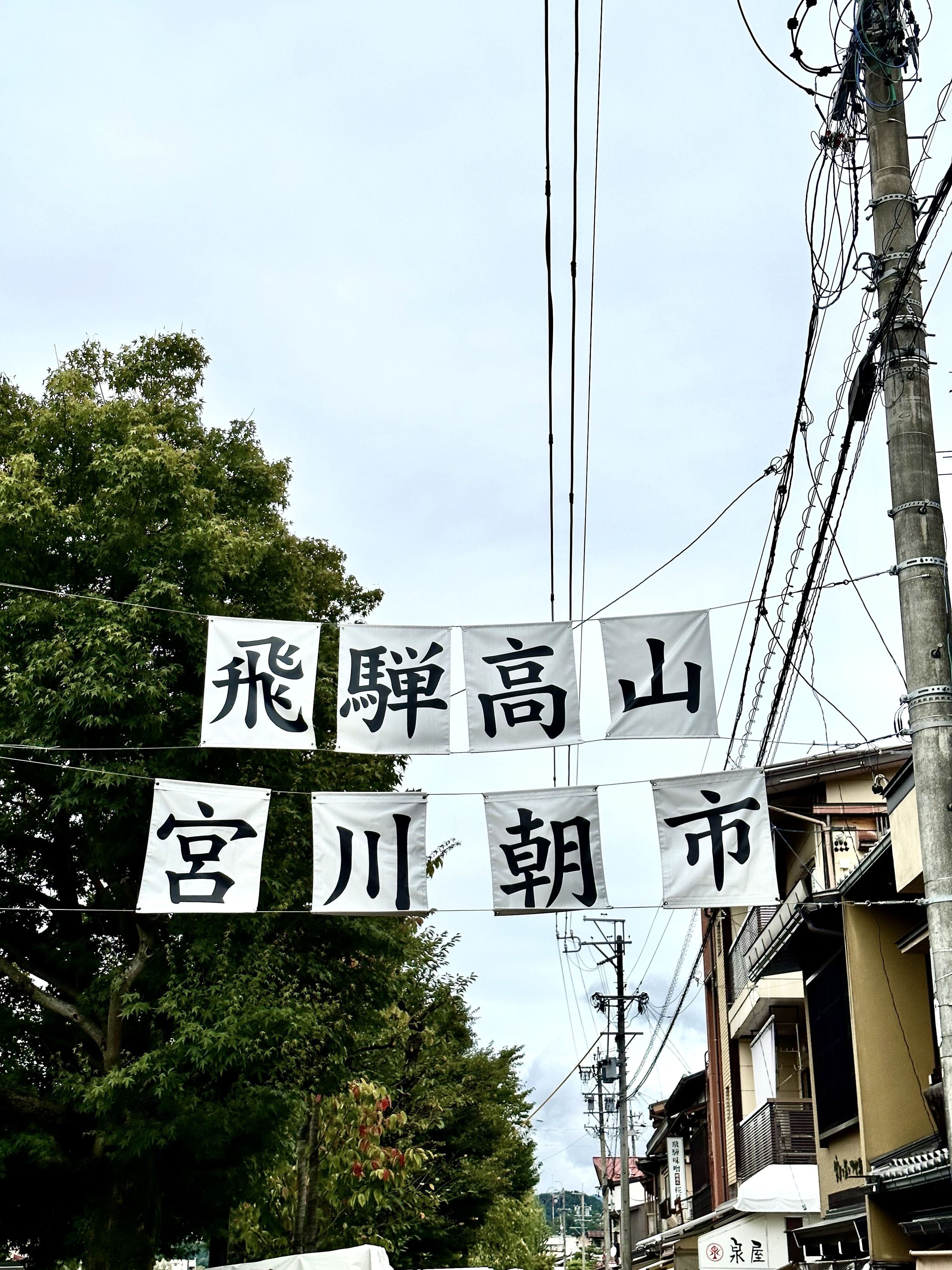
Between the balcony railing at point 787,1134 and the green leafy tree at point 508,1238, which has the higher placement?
the balcony railing at point 787,1134

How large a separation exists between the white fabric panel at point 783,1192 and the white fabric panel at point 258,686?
1581 cm

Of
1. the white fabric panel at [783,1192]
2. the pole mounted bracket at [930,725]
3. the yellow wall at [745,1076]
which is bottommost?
the white fabric panel at [783,1192]

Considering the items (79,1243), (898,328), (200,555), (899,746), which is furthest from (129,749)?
(899,746)

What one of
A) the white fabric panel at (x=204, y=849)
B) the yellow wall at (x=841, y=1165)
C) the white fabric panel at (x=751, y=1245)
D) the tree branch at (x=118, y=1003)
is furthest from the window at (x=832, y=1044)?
the tree branch at (x=118, y=1003)

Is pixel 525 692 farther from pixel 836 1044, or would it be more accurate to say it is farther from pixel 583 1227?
pixel 583 1227

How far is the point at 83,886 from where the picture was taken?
17547mm

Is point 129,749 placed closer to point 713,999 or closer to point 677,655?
point 677,655

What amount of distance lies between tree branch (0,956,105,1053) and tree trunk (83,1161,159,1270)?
1.62 meters

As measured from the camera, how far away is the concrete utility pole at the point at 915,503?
7.55m

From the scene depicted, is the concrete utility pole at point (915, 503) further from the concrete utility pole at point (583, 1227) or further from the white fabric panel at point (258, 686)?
the concrete utility pole at point (583, 1227)

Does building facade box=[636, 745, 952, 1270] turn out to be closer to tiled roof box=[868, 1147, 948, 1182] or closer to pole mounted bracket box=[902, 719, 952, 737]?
tiled roof box=[868, 1147, 948, 1182]

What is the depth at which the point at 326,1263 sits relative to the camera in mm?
16500

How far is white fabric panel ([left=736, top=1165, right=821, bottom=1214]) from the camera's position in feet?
75.7

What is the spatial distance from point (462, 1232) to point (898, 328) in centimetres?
3397
